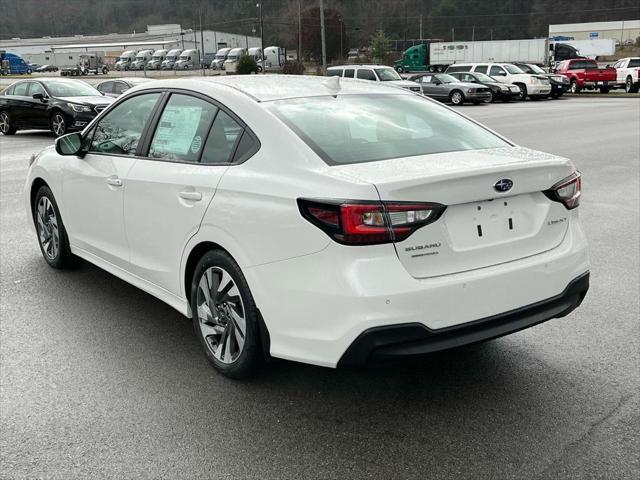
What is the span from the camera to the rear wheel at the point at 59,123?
60.5ft

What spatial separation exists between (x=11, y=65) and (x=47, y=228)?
308 feet

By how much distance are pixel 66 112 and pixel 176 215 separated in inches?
624

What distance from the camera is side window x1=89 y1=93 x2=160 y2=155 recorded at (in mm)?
4637

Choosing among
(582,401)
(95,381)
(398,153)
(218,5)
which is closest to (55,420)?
(95,381)

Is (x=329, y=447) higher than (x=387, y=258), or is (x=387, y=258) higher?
(x=387, y=258)

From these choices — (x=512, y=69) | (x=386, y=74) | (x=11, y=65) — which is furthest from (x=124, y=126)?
(x=11, y=65)

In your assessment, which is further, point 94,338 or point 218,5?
point 218,5

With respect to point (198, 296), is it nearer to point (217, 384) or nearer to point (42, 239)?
point (217, 384)

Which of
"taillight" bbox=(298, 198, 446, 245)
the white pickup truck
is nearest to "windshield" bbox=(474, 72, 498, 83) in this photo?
the white pickup truck

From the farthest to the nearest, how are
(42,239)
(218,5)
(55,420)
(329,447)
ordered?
(218,5)
(42,239)
(55,420)
(329,447)

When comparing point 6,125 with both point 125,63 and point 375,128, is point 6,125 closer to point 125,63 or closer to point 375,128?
point 375,128

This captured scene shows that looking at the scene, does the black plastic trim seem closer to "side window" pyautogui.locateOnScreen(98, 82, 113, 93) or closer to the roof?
the roof

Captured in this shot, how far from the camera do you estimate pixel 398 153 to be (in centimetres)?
361

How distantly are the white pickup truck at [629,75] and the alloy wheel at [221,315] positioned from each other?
1649 inches
